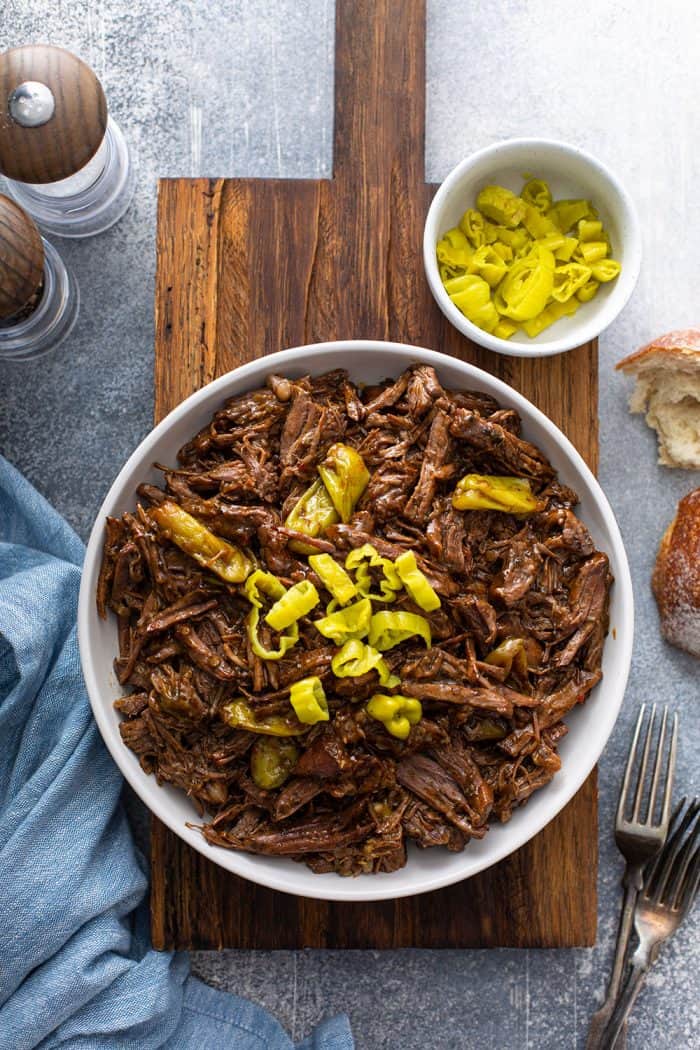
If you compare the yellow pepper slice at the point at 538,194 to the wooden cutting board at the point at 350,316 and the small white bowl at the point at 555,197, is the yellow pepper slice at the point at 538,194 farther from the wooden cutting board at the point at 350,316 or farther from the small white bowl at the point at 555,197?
the wooden cutting board at the point at 350,316

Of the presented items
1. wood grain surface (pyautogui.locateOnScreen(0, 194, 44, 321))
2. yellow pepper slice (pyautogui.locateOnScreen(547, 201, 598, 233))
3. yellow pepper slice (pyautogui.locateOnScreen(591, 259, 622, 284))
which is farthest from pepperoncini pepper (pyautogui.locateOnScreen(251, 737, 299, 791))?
yellow pepper slice (pyautogui.locateOnScreen(547, 201, 598, 233))

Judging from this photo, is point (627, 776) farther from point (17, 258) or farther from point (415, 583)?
point (17, 258)

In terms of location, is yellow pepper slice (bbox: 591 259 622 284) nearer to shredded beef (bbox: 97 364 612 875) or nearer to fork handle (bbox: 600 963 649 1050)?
shredded beef (bbox: 97 364 612 875)

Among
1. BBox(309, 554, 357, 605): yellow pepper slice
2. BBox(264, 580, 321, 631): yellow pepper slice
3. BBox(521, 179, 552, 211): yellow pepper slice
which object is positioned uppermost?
BBox(521, 179, 552, 211): yellow pepper slice

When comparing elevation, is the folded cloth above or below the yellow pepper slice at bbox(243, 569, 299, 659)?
below

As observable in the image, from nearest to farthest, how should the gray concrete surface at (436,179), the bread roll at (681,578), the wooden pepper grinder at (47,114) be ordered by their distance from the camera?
the wooden pepper grinder at (47,114), the bread roll at (681,578), the gray concrete surface at (436,179)

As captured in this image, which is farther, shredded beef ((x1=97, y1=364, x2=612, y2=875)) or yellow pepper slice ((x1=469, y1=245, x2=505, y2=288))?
yellow pepper slice ((x1=469, y1=245, x2=505, y2=288))

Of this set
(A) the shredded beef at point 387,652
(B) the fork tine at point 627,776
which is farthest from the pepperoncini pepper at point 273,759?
(B) the fork tine at point 627,776
